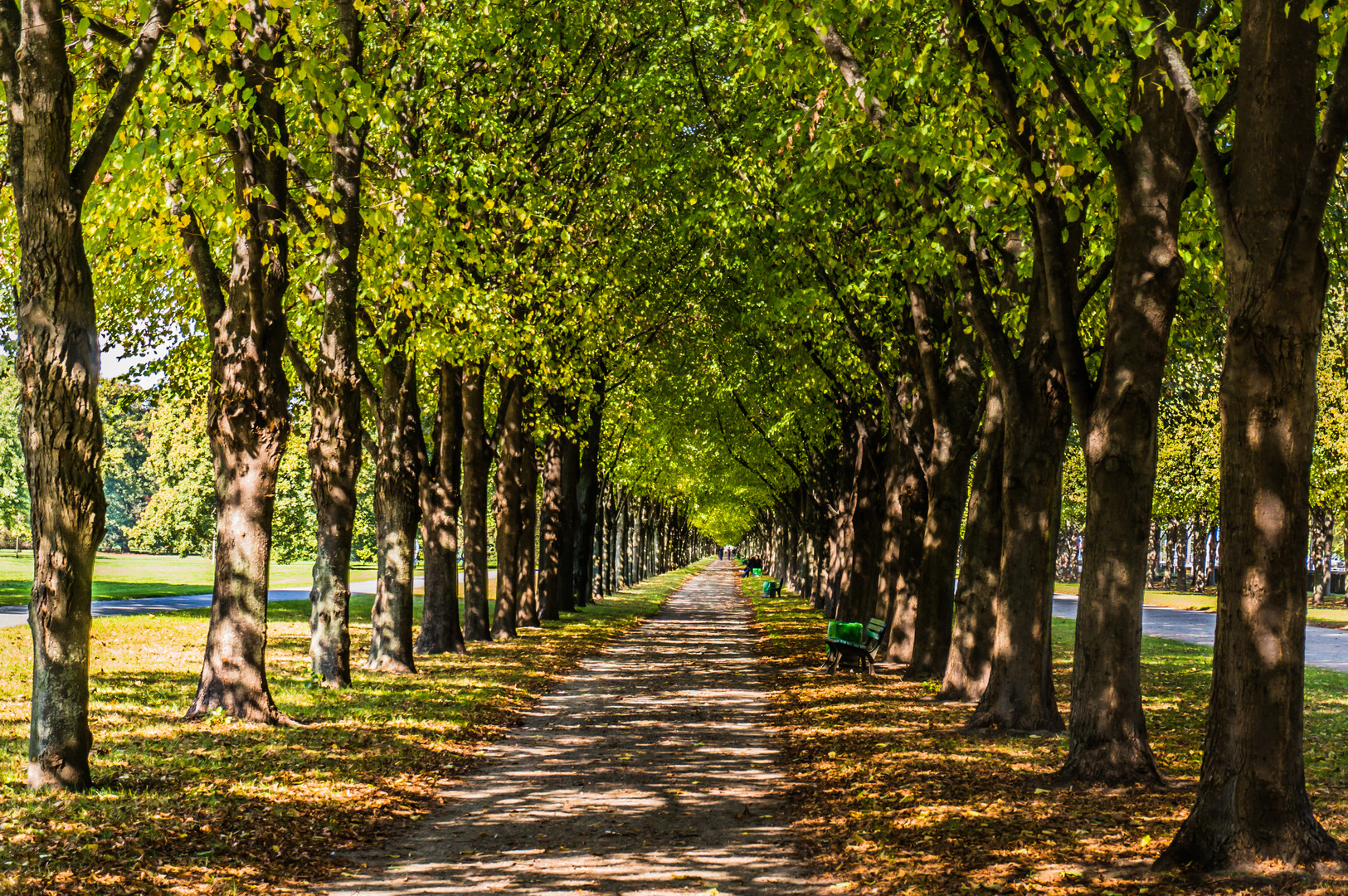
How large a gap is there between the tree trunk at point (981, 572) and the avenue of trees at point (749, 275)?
56mm

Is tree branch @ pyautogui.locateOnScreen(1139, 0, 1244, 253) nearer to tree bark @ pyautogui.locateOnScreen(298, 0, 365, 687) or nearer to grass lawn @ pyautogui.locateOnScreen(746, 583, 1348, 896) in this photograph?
grass lawn @ pyautogui.locateOnScreen(746, 583, 1348, 896)

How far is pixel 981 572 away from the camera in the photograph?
13.7 meters

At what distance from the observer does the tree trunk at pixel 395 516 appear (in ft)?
54.5

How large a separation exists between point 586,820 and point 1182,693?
11734 millimetres

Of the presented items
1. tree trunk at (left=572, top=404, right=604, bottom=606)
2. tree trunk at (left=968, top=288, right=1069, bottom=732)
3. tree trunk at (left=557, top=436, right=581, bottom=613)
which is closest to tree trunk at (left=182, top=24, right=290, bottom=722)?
tree trunk at (left=968, top=288, right=1069, bottom=732)

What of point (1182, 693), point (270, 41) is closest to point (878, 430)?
point (1182, 693)

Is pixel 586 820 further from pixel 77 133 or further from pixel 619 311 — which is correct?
pixel 619 311

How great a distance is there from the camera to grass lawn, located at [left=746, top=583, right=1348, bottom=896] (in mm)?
6648

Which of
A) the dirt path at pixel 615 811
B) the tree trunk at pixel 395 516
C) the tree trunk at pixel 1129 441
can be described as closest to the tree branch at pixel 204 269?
the tree trunk at pixel 395 516

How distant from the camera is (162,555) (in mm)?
110562

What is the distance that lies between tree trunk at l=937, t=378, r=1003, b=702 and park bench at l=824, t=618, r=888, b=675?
3274mm

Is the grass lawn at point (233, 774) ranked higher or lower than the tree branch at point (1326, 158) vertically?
lower

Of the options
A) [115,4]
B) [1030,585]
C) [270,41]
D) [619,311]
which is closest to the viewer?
[115,4]

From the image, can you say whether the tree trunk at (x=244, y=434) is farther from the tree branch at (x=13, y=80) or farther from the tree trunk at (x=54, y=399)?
the tree trunk at (x=54, y=399)
